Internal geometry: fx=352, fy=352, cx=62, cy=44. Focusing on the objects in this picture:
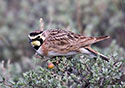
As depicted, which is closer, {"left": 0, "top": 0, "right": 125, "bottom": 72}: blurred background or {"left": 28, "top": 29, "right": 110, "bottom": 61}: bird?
{"left": 28, "top": 29, "right": 110, "bottom": 61}: bird

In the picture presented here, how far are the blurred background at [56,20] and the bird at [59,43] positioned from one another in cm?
229

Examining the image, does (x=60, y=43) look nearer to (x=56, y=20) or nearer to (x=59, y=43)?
(x=59, y=43)

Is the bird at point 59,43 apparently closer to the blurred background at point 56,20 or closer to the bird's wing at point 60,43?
the bird's wing at point 60,43

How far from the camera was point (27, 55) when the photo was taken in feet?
25.0

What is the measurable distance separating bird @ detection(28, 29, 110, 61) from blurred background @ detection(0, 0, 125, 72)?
229 centimetres

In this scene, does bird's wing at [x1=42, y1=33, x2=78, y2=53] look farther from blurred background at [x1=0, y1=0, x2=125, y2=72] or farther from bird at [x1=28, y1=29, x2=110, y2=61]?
blurred background at [x1=0, y1=0, x2=125, y2=72]

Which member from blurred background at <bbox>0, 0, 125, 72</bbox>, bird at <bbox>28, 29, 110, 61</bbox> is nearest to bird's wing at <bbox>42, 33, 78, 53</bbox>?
bird at <bbox>28, 29, 110, 61</bbox>

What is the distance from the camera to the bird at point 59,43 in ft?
15.7

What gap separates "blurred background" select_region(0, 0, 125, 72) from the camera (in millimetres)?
7676

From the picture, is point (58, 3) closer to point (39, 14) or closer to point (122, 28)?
point (39, 14)

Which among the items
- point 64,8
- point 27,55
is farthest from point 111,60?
point 64,8

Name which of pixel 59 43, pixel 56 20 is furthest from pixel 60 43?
pixel 56 20

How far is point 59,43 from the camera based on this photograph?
4.88 metres

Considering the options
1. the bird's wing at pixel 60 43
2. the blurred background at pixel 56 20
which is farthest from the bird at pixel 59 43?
the blurred background at pixel 56 20
